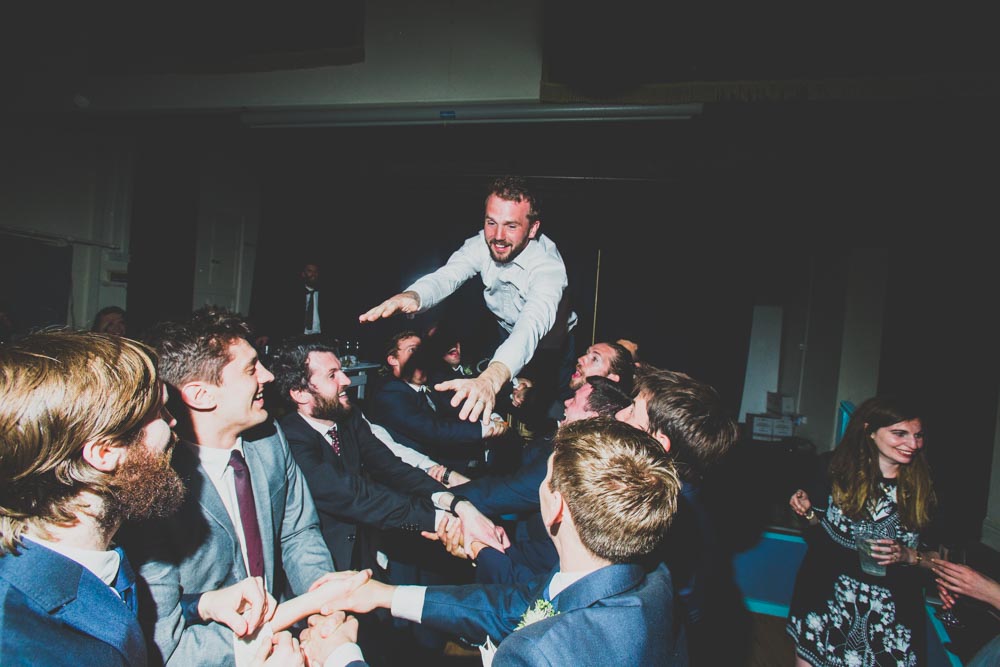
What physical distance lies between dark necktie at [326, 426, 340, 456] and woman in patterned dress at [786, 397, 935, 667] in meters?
2.46

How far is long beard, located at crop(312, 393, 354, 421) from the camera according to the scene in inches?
95.8

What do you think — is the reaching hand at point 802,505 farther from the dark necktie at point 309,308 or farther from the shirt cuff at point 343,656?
the dark necktie at point 309,308

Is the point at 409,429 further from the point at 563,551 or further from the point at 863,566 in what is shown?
the point at 863,566

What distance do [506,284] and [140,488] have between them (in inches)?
78.7

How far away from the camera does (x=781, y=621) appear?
358 cm


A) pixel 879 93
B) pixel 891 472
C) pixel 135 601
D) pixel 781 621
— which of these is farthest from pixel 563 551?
pixel 879 93

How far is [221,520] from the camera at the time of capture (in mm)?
1555

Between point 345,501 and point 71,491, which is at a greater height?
point 71,491

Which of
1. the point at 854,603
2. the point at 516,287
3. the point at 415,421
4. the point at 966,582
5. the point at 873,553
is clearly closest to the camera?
the point at 966,582

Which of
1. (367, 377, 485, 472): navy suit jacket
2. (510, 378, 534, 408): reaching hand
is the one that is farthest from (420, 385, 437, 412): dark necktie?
(510, 378, 534, 408): reaching hand

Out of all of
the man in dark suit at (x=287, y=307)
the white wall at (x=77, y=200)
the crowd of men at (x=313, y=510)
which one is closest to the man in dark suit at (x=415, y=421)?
the crowd of men at (x=313, y=510)

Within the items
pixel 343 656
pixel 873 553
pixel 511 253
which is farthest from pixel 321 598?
pixel 873 553

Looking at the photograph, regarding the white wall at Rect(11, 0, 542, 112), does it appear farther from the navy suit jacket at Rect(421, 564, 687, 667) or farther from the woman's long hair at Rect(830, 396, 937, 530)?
the navy suit jacket at Rect(421, 564, 687, 667)

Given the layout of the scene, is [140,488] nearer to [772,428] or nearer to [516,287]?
[516,287]
